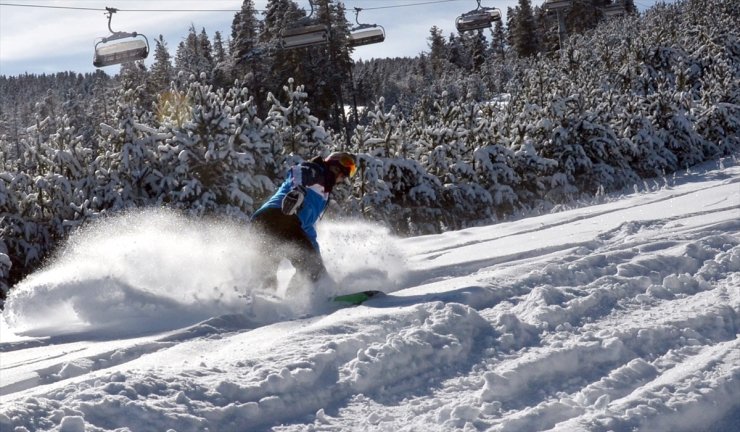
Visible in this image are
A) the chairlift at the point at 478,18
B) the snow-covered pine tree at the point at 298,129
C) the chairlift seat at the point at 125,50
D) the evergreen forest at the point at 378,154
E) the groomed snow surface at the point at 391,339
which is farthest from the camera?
the chairlift at the point at 478,18

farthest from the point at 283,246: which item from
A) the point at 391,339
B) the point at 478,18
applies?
the point at 478,18

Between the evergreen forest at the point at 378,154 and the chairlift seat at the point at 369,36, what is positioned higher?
the chairlift seat at the point at 369,36

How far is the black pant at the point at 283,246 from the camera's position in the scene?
6.56 metres

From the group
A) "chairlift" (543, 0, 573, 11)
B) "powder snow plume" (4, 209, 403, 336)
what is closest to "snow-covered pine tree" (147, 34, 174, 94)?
"chairlift" (543, 0, 573, 11)

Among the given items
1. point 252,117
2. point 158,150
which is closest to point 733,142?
point 252,117

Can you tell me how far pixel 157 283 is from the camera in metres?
6.68

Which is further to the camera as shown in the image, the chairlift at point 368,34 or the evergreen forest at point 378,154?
the chairlift at point 368,34

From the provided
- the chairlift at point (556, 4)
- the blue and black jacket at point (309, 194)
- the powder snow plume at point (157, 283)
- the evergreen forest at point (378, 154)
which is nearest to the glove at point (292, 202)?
the blue and black jacket at point (309, 194)

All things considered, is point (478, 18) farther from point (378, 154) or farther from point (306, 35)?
point (378, 154)

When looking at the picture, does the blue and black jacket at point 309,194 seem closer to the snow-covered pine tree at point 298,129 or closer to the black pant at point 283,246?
the black pant at point 283,246

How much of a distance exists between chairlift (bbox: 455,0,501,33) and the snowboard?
1489 cm

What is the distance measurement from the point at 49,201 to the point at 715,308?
39.6 ft

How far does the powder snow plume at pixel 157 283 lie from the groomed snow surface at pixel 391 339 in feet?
0.07

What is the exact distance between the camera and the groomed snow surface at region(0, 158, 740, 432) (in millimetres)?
3730
